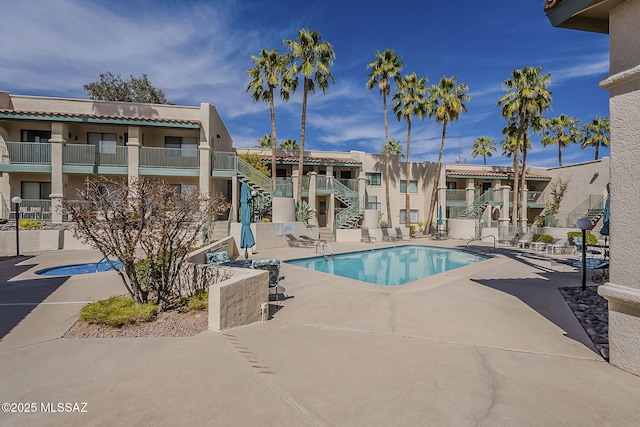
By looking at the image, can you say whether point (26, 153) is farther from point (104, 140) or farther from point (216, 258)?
point (216, 258)

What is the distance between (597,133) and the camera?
39.5 metres

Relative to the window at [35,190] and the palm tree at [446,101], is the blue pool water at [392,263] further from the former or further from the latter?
the window at [35,190]

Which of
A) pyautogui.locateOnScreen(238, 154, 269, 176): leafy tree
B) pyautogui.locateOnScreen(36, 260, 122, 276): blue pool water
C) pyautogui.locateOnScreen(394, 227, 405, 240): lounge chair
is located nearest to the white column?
pyautogui.locateOnScreen(36, 260, 122, 276): blue pool water

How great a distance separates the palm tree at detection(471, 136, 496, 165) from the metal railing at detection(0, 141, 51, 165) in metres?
52.5

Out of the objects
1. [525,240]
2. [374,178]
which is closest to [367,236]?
[374,178]

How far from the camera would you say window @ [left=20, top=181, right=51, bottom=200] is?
20781mm

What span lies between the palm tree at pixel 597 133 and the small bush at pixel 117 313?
5126 centimetres

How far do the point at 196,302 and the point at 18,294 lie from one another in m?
5.62

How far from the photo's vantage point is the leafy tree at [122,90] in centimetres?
3750

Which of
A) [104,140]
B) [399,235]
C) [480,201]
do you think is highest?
[104,140]

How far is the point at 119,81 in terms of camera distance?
38.4 meters

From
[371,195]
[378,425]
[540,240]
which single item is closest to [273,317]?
[378,425]

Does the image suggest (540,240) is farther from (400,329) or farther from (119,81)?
(119,81)

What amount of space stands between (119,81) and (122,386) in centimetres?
4487
